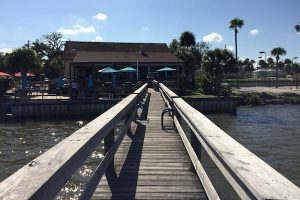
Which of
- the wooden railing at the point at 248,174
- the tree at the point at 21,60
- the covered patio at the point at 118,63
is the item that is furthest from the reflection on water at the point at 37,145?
the tree at the point at 21,60

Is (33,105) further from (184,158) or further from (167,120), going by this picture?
(184,158)

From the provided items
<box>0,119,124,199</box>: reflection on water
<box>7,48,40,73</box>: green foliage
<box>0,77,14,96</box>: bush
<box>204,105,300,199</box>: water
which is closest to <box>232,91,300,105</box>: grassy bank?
<box>204,105,300,199</box>: water

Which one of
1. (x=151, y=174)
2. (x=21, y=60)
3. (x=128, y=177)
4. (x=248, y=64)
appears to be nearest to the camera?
(x=128, y=177)

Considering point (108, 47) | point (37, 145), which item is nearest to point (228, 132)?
point (37, 145)

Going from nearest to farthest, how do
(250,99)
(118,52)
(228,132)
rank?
(228,132)
(250,99)
(118,52)

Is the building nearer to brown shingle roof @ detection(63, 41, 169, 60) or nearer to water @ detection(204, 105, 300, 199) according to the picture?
brown shingle roof @ detection(63, 41, 169, 60)

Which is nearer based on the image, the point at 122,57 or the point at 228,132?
the point at 228,132

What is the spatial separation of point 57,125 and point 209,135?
24.3 m

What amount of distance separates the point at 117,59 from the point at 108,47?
978cm

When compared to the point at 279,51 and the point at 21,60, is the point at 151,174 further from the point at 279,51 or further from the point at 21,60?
the point at 279,51

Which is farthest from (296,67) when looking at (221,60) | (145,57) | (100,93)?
(100,93)

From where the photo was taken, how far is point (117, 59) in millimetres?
43250

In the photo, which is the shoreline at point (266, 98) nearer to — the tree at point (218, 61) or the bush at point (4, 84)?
the tree at point (218, 61)

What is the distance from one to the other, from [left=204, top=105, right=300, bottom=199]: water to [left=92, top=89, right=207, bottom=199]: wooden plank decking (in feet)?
11.6
